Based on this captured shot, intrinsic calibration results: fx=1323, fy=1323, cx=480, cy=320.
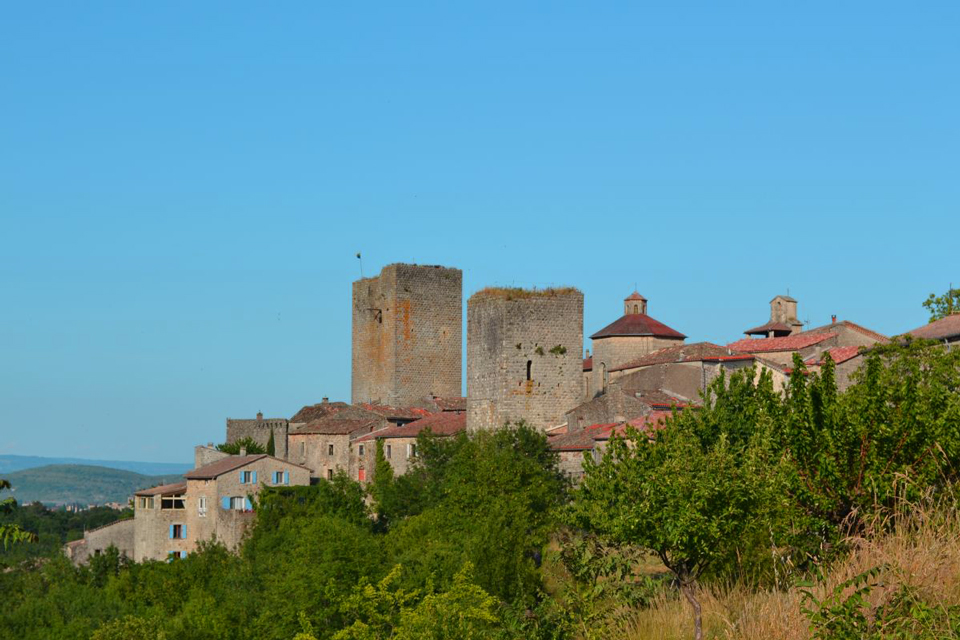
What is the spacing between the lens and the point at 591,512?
20.5 m

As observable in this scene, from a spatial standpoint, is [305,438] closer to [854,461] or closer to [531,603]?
[531,603]

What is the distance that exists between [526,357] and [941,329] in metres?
15.6

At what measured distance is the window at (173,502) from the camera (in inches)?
2537

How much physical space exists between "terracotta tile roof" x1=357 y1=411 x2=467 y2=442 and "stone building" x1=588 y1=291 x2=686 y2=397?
6.84 metres

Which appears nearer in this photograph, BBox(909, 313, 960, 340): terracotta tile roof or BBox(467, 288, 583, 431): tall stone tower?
BBox(909, 313, 960, 340): terracotta tile roof

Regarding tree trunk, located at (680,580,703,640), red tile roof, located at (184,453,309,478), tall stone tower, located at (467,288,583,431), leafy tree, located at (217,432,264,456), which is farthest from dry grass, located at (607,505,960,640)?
leafy tree, located at (217,432,264,456)

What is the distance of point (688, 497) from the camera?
1850cm

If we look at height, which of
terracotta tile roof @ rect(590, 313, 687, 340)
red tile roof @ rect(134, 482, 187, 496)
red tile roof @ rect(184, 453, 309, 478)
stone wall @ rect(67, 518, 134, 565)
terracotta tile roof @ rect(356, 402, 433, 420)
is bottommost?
stone wall @ rect(67, 518, 134, 565)

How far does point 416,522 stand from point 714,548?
28.4 metres

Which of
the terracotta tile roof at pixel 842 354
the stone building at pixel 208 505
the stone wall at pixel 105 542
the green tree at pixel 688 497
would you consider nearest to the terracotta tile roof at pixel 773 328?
the terracotta tile roof at pixel 842 354

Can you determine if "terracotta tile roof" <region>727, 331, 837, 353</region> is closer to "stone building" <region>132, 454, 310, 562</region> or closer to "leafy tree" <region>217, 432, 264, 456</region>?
"stone building" <region>132, 454, 310, 562</region>

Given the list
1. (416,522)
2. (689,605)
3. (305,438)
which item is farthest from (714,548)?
(305,438)

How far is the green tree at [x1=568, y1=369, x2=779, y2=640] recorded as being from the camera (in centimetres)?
1825

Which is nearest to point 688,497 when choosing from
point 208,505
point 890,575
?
point 890,575
